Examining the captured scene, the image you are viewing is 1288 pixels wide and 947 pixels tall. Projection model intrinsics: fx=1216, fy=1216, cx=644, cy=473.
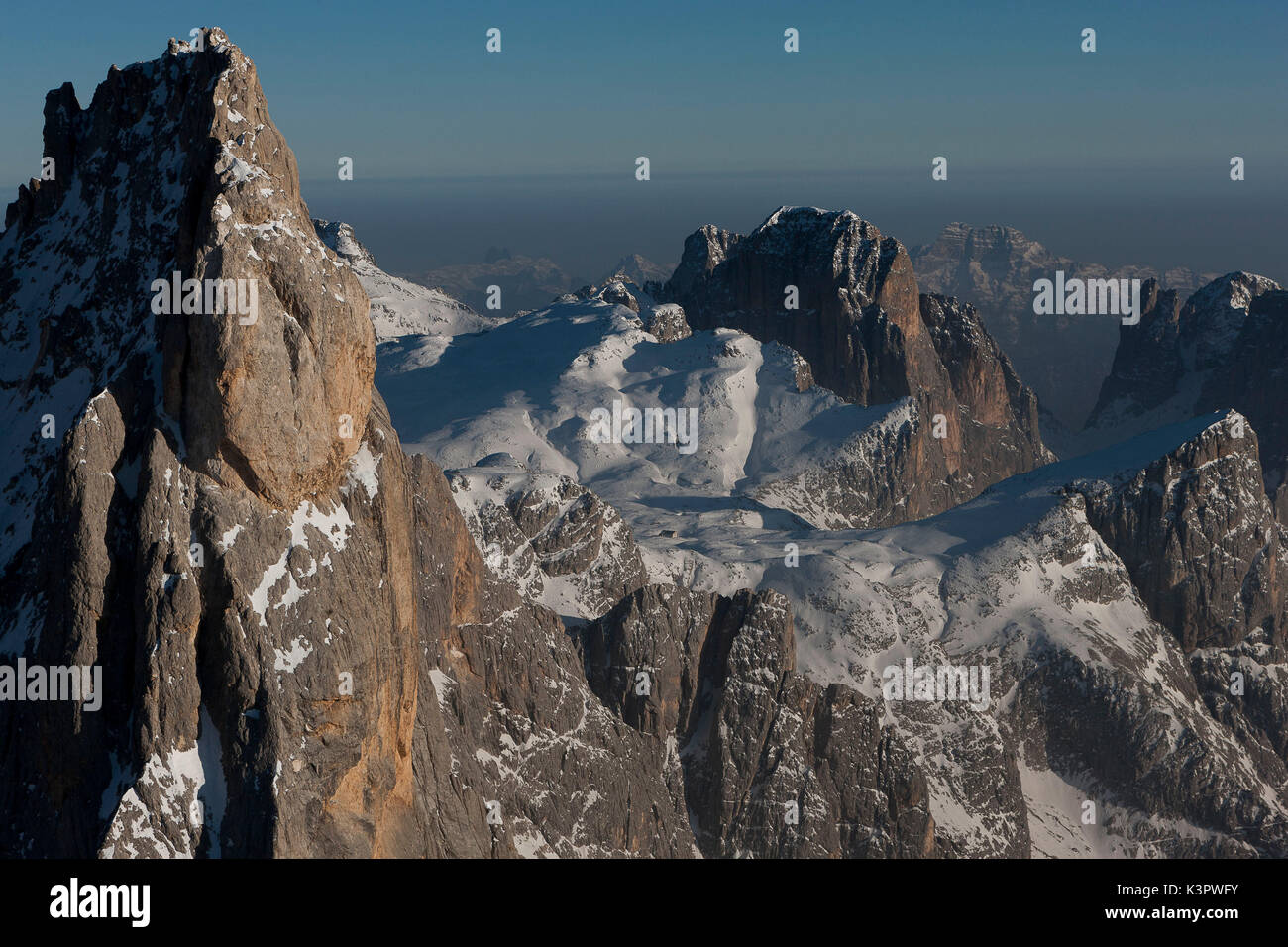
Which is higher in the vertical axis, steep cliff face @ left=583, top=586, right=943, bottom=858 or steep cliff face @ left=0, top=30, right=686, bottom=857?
steep cliff face @ left=0, top=30, right=686, bottom=857

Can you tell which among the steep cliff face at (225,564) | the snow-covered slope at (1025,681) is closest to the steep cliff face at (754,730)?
the snow-covered slope at (1025,681)

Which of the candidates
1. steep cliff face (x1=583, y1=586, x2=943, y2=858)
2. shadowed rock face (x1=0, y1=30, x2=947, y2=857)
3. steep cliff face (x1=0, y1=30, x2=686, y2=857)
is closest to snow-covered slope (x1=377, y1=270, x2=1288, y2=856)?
steep cliff face (x1=583, y1=586, x2=943, y2=858)

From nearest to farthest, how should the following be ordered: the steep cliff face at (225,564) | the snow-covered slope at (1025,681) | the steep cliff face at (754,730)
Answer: the steep cliff face at (225,564) < the steep cliff face at (754,730) < the snow-covered slope at (1025,681)

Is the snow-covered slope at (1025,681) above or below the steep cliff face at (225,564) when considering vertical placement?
below

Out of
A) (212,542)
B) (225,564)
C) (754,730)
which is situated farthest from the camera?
(754,730)

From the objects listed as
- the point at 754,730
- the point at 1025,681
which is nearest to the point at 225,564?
the point at 754,730

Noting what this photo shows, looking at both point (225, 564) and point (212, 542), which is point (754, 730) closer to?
point (225, 564)

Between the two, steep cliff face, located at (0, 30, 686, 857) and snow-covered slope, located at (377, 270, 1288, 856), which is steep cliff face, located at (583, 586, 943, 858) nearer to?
snow-covered slope, located at (377, 270, 1288, 856)

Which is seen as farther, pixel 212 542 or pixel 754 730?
pixel 754 730

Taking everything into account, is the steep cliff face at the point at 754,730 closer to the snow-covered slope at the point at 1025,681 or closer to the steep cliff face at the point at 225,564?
the snow-covered slope at the point at 1025,681

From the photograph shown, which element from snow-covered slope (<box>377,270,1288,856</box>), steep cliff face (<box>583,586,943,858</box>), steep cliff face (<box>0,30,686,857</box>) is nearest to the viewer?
steep cliff face (<box>0,30,686,857</box>)

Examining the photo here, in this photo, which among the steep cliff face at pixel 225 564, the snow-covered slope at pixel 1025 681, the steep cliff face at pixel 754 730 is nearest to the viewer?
the steep cliff face at pixel 225 564
